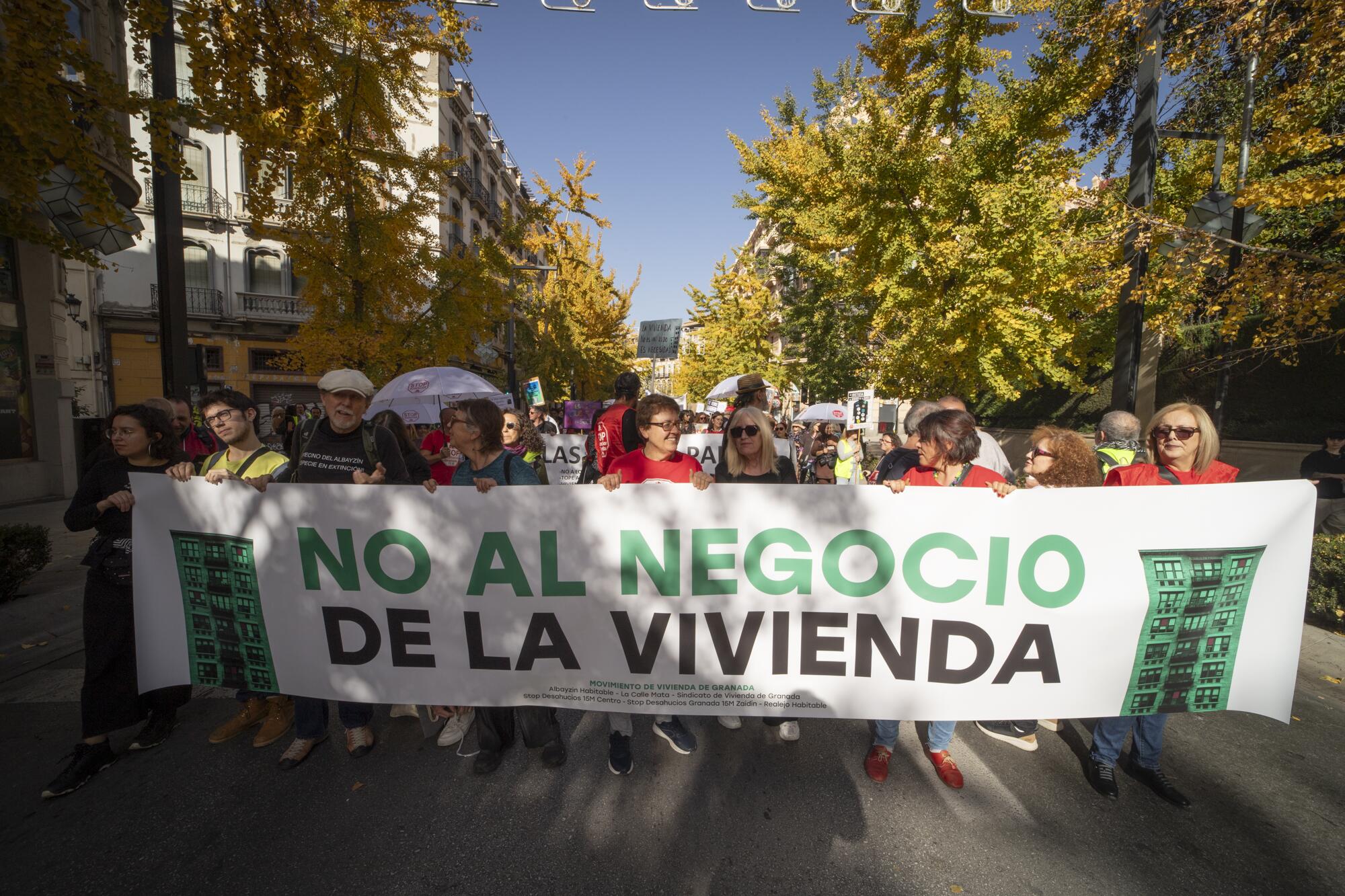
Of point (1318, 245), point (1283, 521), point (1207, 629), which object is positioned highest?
point (1318, 245)

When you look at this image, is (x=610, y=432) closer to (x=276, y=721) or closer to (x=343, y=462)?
(x=343, y=462)

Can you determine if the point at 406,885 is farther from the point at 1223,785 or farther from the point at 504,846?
the point at 1223,785

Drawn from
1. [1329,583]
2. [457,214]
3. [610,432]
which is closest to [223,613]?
[610,432]

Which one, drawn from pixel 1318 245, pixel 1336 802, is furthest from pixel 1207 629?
pixel 1318 245

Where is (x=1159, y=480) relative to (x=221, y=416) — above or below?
below

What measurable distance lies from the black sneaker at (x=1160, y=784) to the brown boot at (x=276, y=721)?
4.58 meters

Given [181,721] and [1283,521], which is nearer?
[1283,521]

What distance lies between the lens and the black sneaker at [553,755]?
123 inches

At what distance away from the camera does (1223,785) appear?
3.00m

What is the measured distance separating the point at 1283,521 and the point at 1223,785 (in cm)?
139

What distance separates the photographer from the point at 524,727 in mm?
3107

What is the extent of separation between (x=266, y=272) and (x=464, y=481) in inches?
959

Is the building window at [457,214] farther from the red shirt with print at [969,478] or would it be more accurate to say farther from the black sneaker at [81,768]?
the red shirt with print at [969,478]

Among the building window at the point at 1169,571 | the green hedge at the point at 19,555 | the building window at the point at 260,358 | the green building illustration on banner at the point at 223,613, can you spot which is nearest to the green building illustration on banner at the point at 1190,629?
the building window at the point at 1169,571
